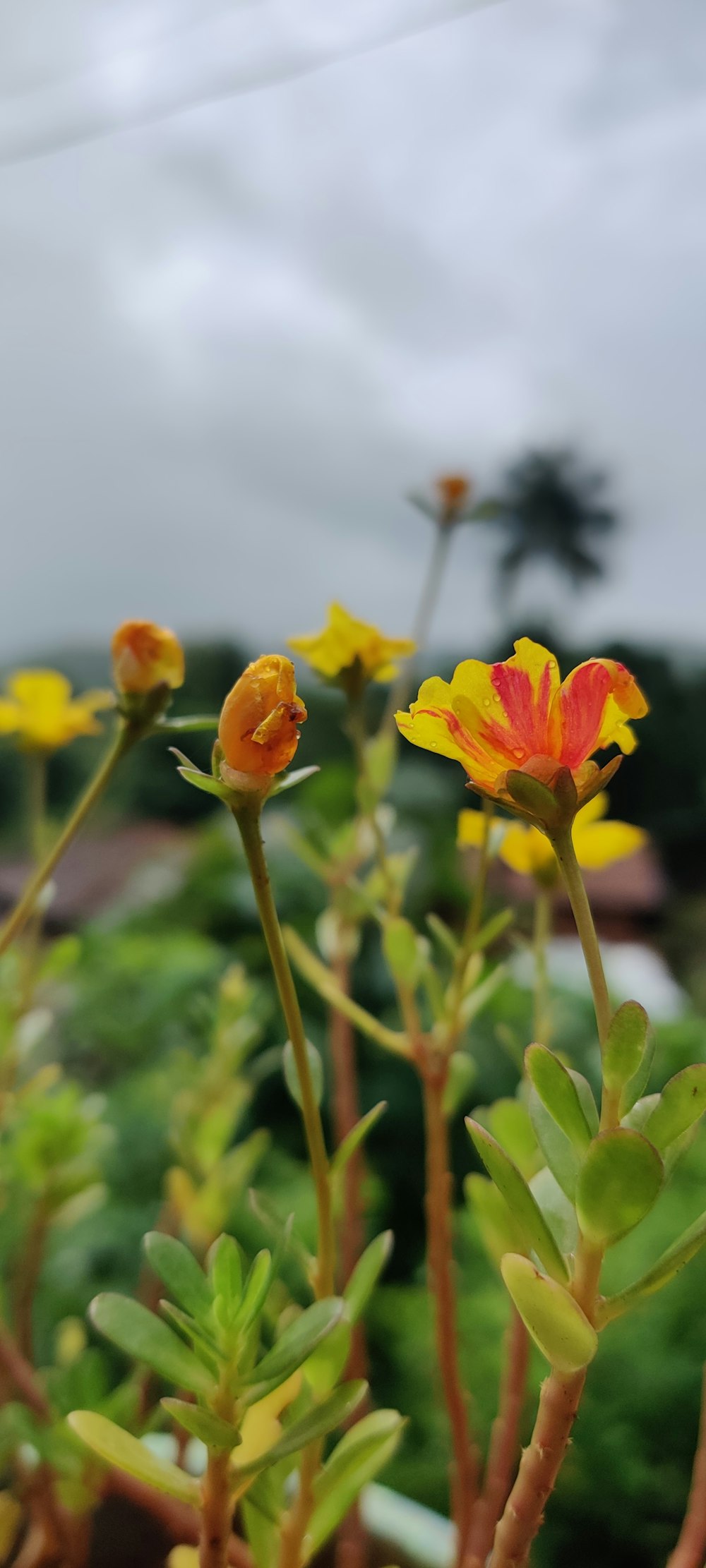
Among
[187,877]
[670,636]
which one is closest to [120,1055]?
[187,877]

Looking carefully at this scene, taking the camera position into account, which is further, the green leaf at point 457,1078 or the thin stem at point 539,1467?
the green leaf at point 457,1078

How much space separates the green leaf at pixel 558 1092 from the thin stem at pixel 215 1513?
0.06m

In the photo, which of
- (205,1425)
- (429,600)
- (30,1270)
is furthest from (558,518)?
(205,1425)

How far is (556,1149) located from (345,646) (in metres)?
0.11

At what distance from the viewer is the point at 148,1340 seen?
128mm

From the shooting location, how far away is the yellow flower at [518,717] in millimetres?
110

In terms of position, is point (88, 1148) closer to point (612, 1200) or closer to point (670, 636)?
point (612, 1200)

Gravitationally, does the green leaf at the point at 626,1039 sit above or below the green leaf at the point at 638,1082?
above

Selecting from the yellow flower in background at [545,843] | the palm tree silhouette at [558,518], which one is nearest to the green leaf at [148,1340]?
the yellow flower in background at [545,843]

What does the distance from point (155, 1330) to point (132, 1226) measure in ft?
1.33

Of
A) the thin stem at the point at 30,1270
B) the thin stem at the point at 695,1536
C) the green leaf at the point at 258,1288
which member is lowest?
the thin stem at the point at 30,1270

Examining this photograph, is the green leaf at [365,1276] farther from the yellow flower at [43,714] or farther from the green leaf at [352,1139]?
the yellow flower at [43,714]

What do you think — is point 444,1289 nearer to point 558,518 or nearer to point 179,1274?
point 179,1274

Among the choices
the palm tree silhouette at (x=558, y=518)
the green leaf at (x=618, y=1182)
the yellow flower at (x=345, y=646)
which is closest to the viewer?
the green leaf at (x=618, y=1182)
